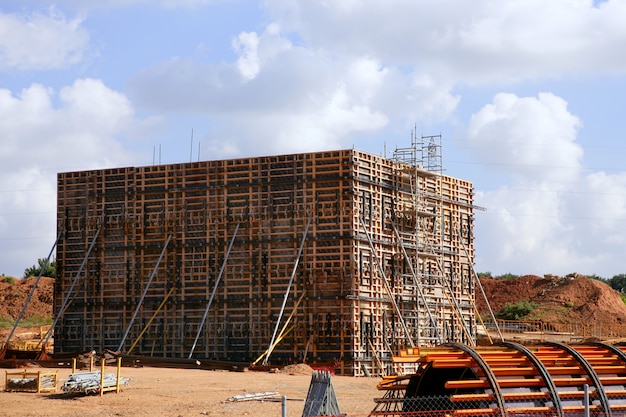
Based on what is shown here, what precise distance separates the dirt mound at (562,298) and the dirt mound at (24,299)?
123ft

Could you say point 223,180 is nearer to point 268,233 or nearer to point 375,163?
point 268,233

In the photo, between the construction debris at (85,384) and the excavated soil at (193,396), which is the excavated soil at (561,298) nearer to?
the excavated soil at (193,396)

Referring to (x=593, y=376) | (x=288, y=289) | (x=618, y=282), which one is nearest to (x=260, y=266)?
(x=288, y=289)

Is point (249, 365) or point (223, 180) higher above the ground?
point (223, 180)

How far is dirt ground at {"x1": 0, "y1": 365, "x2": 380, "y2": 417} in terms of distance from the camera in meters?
28.8

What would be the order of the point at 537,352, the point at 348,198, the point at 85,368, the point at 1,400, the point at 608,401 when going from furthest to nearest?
the point at 348,198 → the point at 85,368 → the point at 1,400 → the point at 537,352 → the point at 608,401

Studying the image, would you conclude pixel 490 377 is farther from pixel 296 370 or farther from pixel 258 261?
pixel 258 261

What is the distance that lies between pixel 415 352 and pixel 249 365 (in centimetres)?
2490

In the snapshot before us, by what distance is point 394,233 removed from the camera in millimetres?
50062

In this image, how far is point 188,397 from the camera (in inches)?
1303

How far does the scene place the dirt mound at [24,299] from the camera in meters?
85.6

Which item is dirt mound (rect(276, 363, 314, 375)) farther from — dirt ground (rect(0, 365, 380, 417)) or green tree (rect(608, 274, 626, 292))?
green tree (rect(608, 274, 626, 292))

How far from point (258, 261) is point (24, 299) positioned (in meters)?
46.1

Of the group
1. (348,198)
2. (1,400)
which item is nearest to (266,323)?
(348,198)
